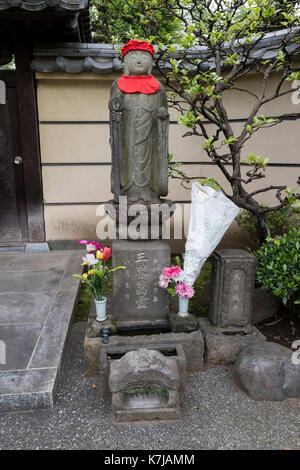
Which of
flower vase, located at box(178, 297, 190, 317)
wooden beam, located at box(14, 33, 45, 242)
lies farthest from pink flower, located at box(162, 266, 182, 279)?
wooden beam, located at box(14, 33, 45, 242)

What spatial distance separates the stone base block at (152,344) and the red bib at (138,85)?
257cm

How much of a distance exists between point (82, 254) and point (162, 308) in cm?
312

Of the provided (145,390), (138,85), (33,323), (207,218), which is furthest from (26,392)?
(138,85)

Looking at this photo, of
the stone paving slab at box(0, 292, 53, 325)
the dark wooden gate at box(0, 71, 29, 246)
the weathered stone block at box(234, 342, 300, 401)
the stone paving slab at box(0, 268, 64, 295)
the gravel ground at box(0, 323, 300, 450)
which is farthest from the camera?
the dark wooden gate at box(0, 71, 29, 246)

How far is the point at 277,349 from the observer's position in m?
3.06

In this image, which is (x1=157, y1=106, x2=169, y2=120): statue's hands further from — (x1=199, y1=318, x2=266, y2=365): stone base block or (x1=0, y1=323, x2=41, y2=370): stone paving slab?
(x1=0, y1=323, x2=41, y2=370): stone paving slab

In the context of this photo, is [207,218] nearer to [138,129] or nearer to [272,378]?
[138,129]

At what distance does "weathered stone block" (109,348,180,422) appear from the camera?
2.66m

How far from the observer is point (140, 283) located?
3600 mm

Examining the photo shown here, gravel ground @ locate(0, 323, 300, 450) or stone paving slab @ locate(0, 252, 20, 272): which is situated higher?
stone paving slab @ locate(0, 252, 20, 272)

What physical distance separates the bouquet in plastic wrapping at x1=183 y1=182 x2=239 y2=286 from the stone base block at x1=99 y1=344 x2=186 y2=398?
0.96 m

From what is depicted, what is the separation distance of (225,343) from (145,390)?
3.44ft

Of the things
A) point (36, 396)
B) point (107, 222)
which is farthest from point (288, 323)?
point (107, 222)

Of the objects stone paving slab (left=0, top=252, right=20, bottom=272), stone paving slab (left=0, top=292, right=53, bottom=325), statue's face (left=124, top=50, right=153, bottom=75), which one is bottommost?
stone paving slab (left=0, top=292, right=53, bottom=325)
